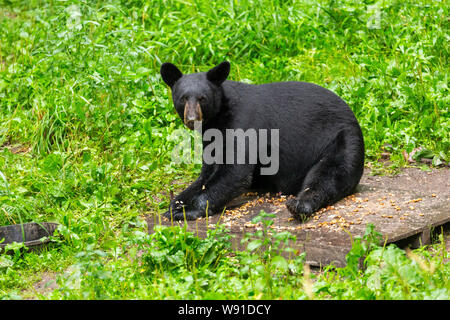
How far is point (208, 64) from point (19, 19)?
11.3 ft

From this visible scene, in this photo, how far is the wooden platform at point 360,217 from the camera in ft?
15.5

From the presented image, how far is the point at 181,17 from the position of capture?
9.05 metres

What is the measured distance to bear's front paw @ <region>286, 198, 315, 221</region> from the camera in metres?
5.18

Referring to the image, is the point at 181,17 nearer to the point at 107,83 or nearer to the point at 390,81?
the point at 107,83

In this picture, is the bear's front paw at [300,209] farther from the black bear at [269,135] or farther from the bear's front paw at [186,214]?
the bear's front paw at [186,214]

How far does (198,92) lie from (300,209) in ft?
4.37

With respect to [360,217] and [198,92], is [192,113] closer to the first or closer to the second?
[198,92]

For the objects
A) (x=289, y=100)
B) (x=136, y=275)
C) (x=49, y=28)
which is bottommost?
(x=136, y=275)

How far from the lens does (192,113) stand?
5.51 m

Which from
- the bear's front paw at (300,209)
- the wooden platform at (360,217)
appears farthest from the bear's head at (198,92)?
the bear's front paw at (300,209)

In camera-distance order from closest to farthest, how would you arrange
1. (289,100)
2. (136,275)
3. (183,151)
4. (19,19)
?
(136,275) < (289,100) < (183,151) < (19,19)

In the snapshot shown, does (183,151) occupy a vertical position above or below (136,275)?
above

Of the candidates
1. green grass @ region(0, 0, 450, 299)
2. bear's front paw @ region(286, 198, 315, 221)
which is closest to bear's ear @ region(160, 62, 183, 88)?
green grass @ region(0, 0, 450, 299)
